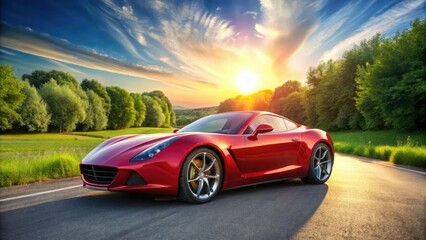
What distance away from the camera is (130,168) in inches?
170

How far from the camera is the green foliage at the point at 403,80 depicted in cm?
3516

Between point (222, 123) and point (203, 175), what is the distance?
129cm

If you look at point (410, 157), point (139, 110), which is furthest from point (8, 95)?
point (139, 110)

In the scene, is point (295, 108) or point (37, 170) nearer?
point (37, 170)

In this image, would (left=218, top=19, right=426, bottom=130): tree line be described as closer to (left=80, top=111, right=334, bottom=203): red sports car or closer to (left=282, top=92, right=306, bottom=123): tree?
(left=282, top=92, right=306, bottom=123): tree

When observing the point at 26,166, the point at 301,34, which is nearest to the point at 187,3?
the point at 301,34

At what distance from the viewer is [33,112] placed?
48312mm

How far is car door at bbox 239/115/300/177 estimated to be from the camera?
17.7 ft

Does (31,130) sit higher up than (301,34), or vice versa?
(301,34)

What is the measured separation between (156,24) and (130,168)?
9805 mm

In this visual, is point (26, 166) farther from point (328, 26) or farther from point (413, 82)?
point (413, 82)

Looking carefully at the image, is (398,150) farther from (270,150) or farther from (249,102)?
(249,102)

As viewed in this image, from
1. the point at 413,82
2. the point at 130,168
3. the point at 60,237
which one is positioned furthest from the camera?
the point at 413,82

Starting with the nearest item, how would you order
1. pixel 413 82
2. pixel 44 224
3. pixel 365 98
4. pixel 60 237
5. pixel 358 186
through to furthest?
pixel 60 237, pixel 44 224, pixel 358 186, pixel 413 82, pixel 365 98
